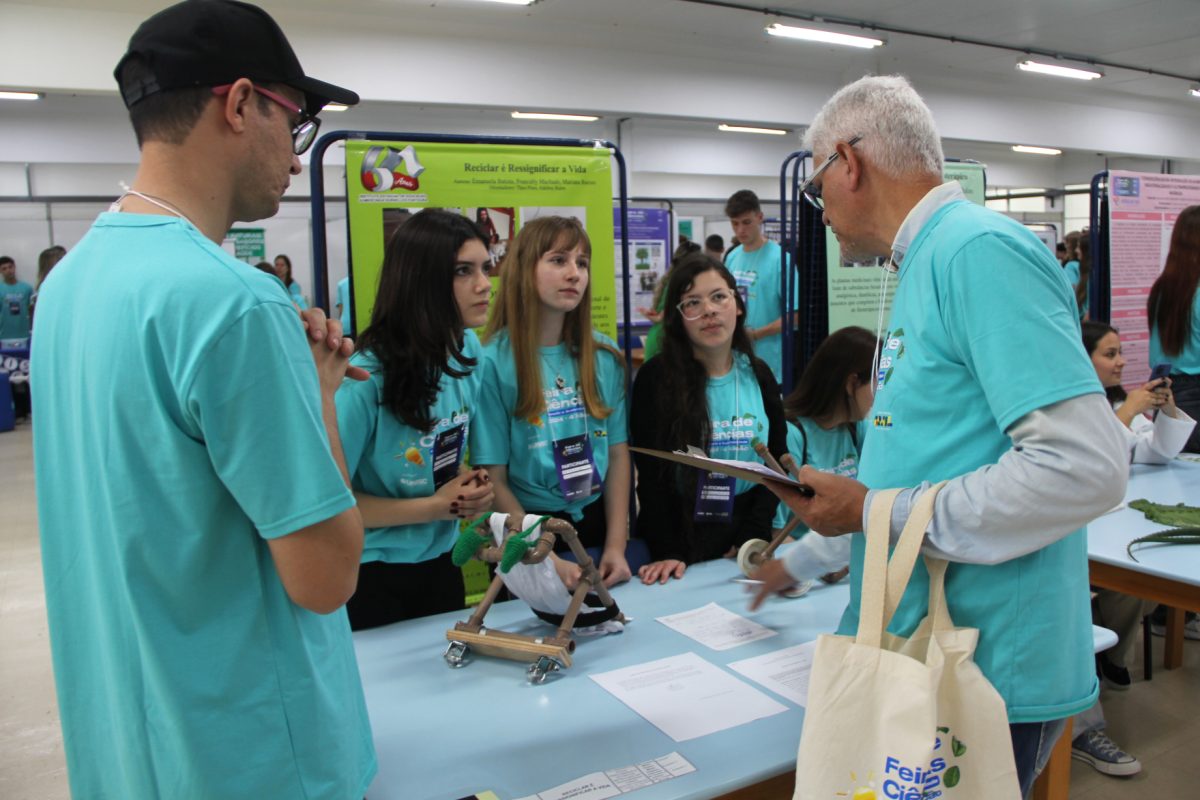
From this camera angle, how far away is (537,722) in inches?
53.7

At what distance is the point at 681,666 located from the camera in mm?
1548

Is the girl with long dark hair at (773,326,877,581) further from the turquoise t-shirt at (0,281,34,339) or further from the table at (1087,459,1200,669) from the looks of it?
the turquoise t-shirt at (0,281,34,339)

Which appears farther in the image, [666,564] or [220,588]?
[666,564]

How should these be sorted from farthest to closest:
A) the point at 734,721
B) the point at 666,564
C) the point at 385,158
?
the point at 385,158, the point at 666,564, the point at 734,721

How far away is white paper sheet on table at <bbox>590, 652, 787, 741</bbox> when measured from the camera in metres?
1.34

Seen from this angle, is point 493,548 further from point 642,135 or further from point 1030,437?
point 642,135

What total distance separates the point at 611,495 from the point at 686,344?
490mm

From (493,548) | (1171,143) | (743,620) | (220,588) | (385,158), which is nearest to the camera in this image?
(220,588)

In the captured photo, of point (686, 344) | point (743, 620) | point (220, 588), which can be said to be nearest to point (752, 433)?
point (686, 344)

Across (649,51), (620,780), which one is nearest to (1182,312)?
(620,780)

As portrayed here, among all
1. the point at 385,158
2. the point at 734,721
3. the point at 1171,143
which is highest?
the point at 1171,143

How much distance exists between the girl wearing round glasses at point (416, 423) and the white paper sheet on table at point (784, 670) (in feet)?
2.23

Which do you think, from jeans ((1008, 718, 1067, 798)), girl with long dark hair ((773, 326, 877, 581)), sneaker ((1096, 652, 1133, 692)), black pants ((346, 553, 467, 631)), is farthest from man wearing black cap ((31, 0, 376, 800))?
sneaker ((1096, 652, 1133, 692))

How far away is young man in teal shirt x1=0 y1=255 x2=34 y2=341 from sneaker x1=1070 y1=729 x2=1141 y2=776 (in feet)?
34.3
